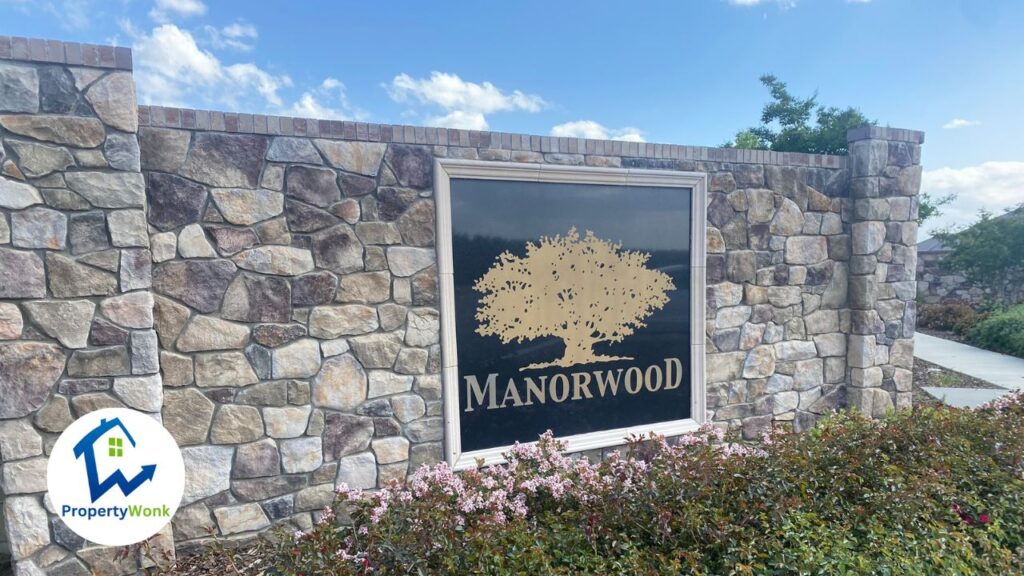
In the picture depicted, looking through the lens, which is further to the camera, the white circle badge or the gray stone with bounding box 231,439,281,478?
the gray stone with bounding box 231,439,281,478

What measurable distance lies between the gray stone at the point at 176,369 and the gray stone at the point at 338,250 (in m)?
0.91

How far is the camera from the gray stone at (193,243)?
306cm

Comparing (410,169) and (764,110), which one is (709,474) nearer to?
(410,169)

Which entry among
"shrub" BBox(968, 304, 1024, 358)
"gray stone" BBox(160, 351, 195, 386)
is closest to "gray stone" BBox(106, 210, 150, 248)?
"gray stone" BBox(160, 351, 195, 386)

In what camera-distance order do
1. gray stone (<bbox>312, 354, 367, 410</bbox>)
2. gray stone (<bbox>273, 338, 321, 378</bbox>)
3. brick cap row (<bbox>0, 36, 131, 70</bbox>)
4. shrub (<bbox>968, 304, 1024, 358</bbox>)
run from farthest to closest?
shrub (<bbox>968, 304, 1024, 358</bbox>) < gray stone (<bbox>312, 354, 367, 410</bbox>) < gray stone (<bbox>273, 338, 321, 378</bbox>) < brick cap row (<bbox>0, 36, 131, 70</bbox>)

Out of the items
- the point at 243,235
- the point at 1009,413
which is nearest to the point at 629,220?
the point at 243,235

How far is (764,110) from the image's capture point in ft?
48.1

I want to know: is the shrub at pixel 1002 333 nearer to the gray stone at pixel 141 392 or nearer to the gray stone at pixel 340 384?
the gray stone at pixel 340 384

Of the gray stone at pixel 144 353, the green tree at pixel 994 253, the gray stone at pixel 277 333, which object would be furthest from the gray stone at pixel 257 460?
the green tree at pixel 994 253

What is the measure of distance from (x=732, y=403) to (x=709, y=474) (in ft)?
6.55

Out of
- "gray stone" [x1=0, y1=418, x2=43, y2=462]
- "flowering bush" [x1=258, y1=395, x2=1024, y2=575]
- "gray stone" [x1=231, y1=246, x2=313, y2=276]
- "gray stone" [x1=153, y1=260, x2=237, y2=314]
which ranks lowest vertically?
"flowering bush" [x1=258, y1=395, x2=1024, y2=575]

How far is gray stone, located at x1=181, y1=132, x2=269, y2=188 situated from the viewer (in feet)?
10.0

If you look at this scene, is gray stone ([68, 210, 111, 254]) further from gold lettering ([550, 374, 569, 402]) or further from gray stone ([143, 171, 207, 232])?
gold lettering ([550, 374, 569, 402])

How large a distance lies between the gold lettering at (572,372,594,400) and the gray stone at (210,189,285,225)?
2.30 m
